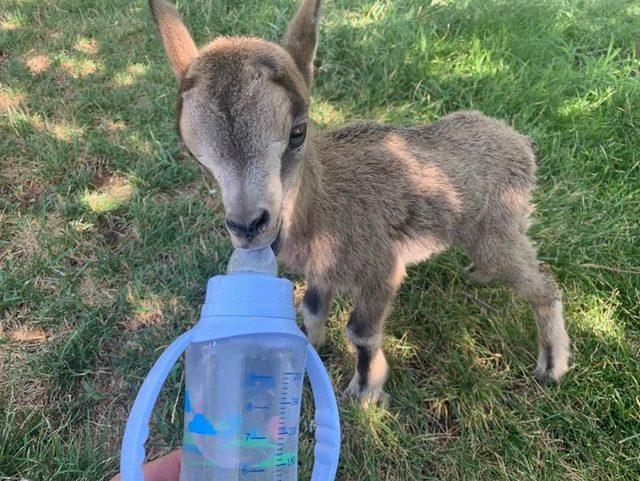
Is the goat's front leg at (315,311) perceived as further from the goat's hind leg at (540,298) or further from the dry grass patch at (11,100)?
the dry grass patch at (11,100)

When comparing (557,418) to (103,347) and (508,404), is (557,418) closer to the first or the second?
(508,404)

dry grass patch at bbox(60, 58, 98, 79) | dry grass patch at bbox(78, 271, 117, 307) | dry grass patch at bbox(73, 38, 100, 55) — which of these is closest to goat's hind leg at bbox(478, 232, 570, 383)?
dry grass patch at bbox(78, 271, 117, 307)

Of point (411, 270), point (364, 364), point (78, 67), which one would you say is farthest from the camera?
point (78, 67)

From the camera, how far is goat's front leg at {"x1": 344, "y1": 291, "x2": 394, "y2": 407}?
3.31 metres

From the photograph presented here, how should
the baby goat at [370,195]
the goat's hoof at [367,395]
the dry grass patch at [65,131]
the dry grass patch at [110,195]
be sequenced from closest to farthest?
the baby goat at [370,195] < the goat's hoof at [367,395] < the dry grass patch at [110,195] < the dry grass patch at [65,131]

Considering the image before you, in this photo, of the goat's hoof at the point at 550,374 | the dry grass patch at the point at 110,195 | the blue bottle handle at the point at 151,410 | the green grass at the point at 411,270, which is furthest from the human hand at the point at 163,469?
the dry grass patch at the point at 110,195

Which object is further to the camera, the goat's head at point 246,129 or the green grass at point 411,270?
the green grass at point 411,270

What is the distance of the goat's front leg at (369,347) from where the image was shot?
10.9 ft

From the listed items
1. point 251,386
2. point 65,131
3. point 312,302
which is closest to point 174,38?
point 312,302

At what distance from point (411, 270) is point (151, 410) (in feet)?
8.88

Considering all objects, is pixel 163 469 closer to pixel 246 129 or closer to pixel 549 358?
pixel 246 129

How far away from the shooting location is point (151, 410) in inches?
69.4

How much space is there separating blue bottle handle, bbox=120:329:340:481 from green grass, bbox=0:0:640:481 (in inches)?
53.2

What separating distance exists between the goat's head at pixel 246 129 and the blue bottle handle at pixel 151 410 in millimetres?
575
